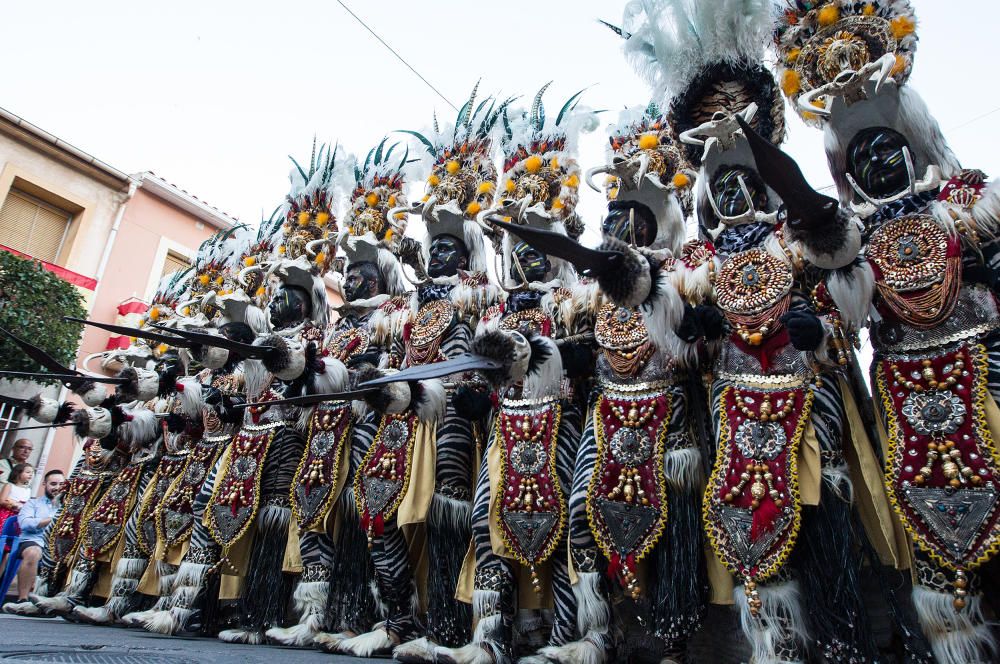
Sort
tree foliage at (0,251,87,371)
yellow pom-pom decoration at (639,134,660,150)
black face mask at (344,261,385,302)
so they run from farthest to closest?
1. tree foliage at (0,251,87,371)
2. black face mask at (344,261,385,302)
3. yellow pom-pom decoration at (639,134,660,150)

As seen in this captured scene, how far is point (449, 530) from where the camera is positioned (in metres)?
3.20

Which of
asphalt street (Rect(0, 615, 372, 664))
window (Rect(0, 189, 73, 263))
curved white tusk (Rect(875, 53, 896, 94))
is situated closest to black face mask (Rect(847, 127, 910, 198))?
curved white tusk (Rect(875, 53, 896, 94))

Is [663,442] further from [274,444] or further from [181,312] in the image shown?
[181,312]

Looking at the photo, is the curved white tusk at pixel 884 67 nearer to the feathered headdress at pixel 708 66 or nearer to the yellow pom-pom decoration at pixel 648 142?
the feathered headdress at pixel 708 66

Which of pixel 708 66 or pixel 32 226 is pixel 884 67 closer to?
pixel 708 66

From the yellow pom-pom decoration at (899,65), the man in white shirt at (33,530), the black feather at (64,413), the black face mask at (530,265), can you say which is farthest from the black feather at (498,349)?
the man in white shirt at (33,530)

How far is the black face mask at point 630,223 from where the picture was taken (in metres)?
3.25

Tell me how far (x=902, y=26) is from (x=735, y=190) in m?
0.94

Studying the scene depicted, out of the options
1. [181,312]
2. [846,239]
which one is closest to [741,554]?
[846,239]

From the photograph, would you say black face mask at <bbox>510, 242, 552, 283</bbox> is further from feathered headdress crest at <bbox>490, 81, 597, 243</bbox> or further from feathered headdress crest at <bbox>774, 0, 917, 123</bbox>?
feathered headdress crest at <bbox>774, 0, 917, 123</bbox>

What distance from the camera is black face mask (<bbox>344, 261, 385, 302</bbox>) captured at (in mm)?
4453

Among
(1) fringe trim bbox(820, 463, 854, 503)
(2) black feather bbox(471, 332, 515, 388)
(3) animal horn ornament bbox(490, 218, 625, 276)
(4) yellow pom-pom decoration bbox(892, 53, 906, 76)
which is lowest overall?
(1) fringe trim bbox(820, 463, 854, 503)

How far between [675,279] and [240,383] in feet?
11.6

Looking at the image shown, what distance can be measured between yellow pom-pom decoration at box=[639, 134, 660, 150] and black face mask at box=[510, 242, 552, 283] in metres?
0.76
